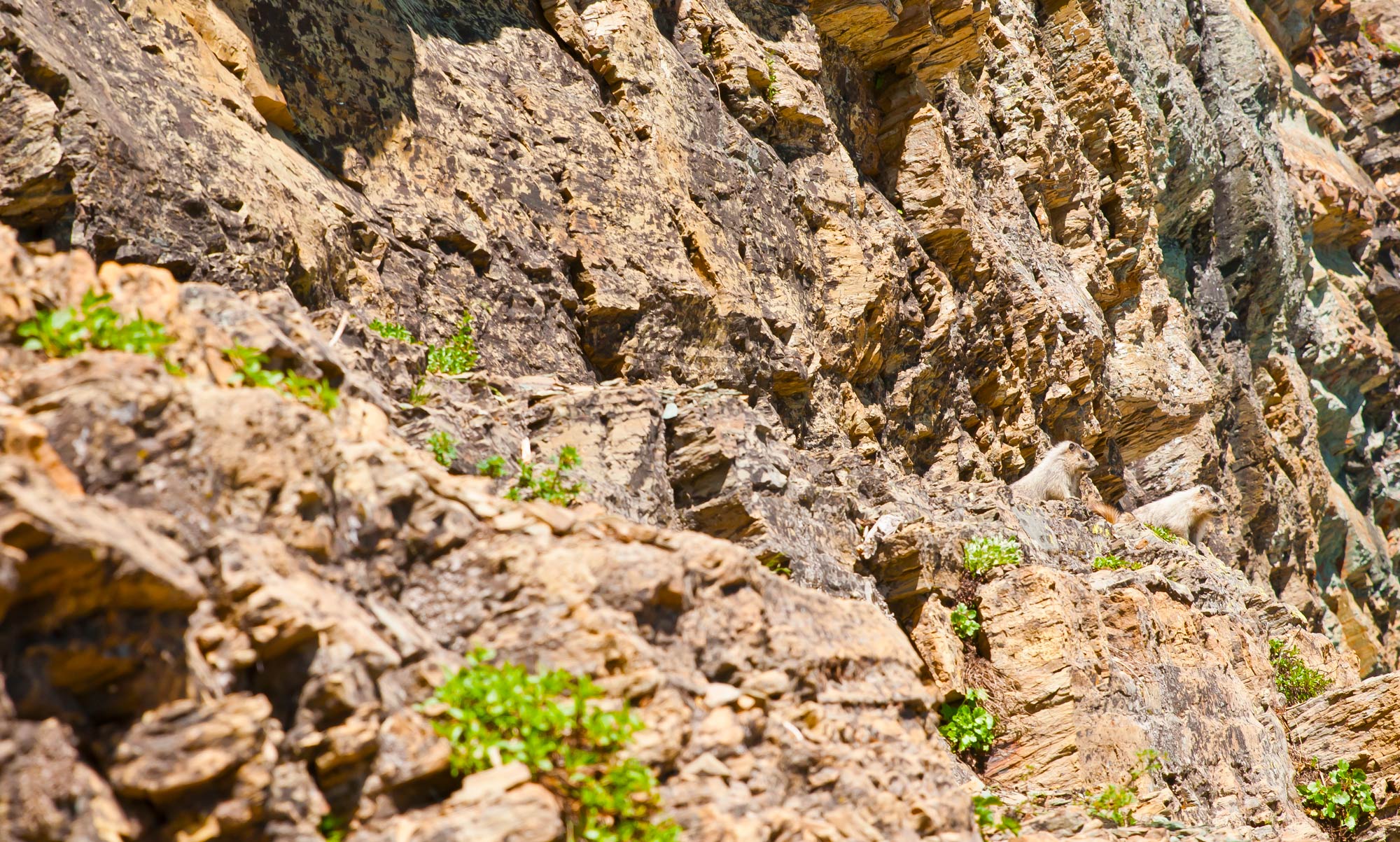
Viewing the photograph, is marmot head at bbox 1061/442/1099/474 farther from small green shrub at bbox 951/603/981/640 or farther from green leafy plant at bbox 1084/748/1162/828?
green leafy plant at bbox 1084/748/1162/828

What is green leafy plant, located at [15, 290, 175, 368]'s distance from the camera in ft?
14.6

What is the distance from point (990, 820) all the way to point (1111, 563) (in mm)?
6754

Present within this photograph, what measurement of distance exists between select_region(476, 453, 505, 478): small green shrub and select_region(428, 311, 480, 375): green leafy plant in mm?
1591

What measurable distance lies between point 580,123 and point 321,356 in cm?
572

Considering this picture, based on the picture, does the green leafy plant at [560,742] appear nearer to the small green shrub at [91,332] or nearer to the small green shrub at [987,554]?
the small green shrub at [91,332]

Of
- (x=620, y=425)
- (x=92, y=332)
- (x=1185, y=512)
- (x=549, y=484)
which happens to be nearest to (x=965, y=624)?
(x=620, y=425)

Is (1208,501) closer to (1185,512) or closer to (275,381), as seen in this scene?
(1185,512)

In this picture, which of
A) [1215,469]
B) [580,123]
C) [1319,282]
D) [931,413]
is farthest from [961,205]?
[1319,282]

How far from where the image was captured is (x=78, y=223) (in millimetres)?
6336

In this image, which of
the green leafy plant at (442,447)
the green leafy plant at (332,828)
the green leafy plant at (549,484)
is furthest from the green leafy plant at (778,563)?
the green leafy plant at (332,828)

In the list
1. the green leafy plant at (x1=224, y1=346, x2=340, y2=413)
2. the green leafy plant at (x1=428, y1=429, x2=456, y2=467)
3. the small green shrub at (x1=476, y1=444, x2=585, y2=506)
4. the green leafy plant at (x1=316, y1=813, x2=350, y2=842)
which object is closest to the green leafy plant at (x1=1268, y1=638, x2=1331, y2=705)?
the small green shrub at (x1=476, y1=444, x2=585, y2=506)

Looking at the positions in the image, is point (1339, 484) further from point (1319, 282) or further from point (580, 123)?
point (580, 123)

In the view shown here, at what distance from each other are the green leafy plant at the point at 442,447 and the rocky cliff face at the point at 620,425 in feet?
0.56

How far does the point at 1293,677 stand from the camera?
15.1 meters
